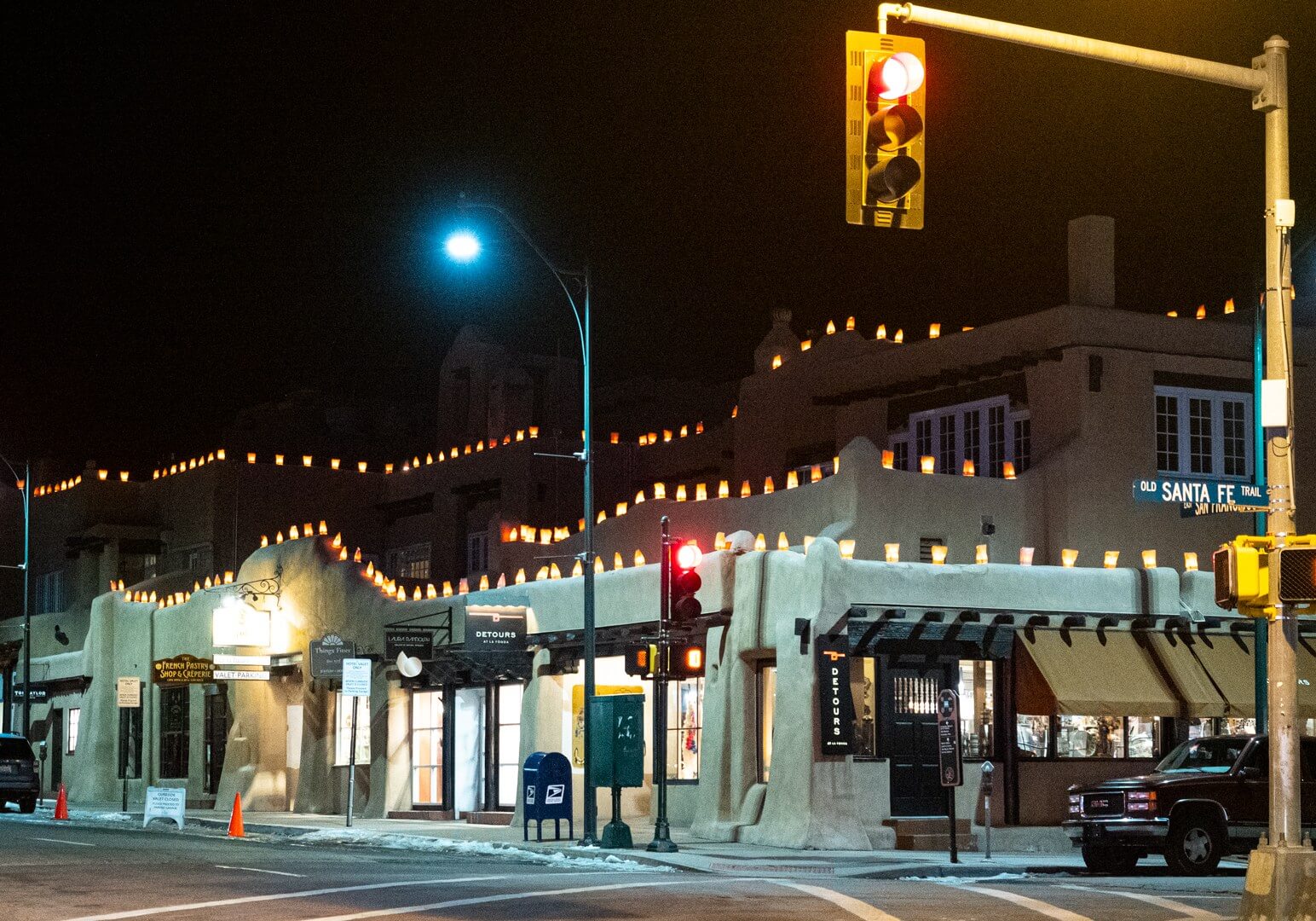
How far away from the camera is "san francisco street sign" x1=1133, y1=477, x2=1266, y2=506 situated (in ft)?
56.7

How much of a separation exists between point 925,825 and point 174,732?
2541 cm

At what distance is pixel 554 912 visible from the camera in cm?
1644

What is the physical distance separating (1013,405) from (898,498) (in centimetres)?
375

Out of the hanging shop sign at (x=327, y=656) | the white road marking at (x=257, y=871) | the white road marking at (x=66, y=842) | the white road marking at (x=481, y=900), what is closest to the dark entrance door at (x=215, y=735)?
the hanging shop sign at (x=327, y=656)

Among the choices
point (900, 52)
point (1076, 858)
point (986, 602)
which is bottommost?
point (1076, 858)

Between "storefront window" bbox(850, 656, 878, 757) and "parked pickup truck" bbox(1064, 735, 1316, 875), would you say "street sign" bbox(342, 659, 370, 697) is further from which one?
"parked pickup truck" bbox(1064, 735, 1316, 875)

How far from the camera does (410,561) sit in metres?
51.2

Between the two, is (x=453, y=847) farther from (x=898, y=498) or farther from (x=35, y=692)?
(x=35, y=692)

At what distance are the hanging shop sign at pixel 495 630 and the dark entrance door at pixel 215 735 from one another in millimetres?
13830

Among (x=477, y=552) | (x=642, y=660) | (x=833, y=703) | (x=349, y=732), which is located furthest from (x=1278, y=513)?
(x=477, y=552)

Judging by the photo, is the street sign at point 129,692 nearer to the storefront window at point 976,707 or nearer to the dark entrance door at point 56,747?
the dark entrance door at point 56,747

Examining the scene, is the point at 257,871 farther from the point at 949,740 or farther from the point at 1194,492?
the point at 1194,492

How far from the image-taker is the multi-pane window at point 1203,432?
33062 millimetres

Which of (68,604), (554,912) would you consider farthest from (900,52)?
(68,604)
